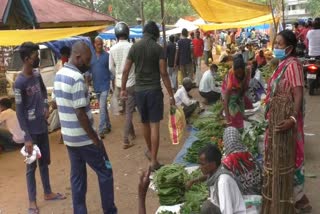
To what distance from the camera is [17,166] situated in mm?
6953

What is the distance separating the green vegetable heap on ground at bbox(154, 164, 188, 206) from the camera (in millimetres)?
4547

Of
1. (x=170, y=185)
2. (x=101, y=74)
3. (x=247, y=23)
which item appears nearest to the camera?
(x=170, y=185)

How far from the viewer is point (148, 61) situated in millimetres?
5707

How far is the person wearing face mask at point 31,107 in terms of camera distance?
4.64 meters

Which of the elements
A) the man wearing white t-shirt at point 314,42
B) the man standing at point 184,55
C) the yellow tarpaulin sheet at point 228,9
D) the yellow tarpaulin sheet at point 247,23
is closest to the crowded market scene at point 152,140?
the yellow tarpaulin sheet at point 228,9

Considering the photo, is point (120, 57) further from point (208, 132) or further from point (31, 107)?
point (31, 107)

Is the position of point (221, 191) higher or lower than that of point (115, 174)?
higher

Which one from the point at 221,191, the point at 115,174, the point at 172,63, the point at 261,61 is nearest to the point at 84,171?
the point at 221,191

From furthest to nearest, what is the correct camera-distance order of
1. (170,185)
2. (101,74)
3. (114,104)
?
(114,104) → (101,74) → (170,185)

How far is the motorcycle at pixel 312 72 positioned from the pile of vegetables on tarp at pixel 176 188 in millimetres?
6825

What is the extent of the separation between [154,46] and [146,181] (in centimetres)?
301

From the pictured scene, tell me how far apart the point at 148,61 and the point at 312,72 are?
6.20 metres

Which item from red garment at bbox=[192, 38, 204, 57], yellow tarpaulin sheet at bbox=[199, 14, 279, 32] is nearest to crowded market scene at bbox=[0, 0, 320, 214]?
yellow tarpaulin sheet at bbox=[199, 14, 279, 32]

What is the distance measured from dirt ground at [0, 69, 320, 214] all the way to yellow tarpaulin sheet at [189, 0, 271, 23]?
362cm
